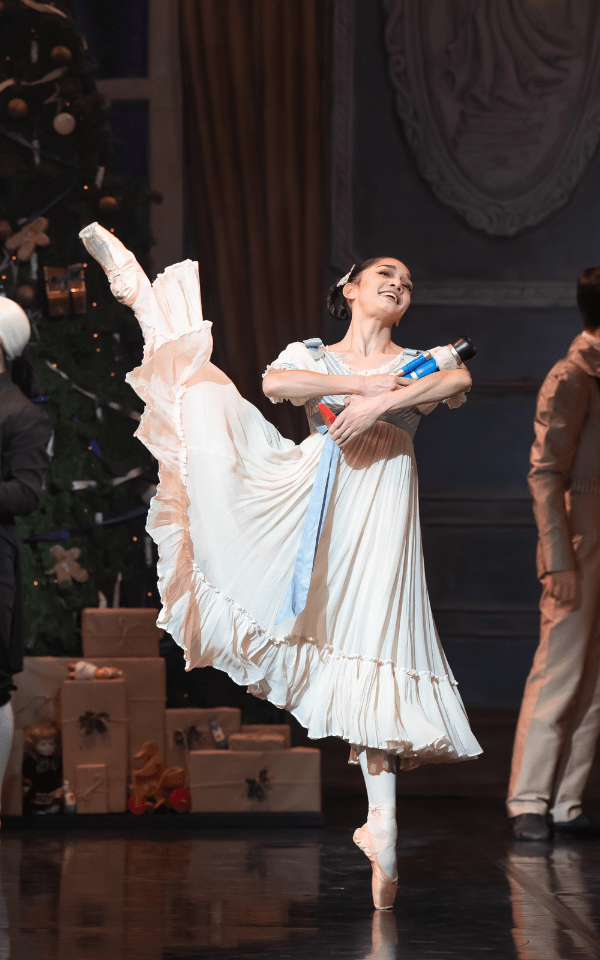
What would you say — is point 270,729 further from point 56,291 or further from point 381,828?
point 56,291

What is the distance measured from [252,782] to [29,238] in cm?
221

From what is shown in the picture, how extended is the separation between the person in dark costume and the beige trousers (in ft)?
5.42

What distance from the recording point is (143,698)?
414cm

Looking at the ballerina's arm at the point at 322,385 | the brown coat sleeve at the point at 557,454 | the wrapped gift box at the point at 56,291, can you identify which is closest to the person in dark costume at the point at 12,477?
the wrapped gift box at the point at 56,291

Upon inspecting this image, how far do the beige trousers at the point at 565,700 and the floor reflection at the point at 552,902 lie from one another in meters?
0.20

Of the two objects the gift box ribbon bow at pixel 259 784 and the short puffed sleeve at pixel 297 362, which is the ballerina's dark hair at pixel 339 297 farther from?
the gift box ribbon bow at pixel 259 784

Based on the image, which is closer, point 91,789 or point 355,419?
point 355,419

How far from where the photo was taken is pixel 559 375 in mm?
3852

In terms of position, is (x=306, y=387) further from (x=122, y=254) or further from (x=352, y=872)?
(x=352, y=872)

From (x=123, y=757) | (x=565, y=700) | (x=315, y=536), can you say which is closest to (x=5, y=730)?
(x=123, y=757)

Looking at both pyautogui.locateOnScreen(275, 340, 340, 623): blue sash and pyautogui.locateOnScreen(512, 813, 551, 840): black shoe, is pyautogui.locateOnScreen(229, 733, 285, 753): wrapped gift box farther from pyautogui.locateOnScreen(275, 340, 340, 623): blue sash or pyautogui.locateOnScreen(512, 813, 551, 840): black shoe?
pyautogui.locateOnScreen(275, 340, 340, 623): blue sash

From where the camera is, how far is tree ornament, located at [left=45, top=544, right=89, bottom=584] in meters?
4.48

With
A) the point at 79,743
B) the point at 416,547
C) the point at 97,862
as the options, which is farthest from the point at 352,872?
the point at 79,743

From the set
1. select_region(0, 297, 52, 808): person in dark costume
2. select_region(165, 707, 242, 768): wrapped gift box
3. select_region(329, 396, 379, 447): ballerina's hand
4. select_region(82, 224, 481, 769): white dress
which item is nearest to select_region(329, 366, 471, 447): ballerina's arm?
select_region(329, 396, 379, 447): ballerina's hand
